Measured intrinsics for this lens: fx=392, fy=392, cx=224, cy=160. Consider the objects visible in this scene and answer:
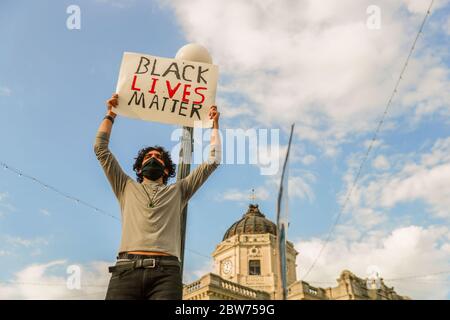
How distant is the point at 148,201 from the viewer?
10.2 ft

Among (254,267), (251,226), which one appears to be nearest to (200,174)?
(254,267)

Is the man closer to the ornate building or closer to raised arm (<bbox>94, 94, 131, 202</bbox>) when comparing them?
raised arm (<bbox>94, 94, 131, 202</bbox>)

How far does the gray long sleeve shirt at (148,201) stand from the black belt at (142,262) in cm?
5

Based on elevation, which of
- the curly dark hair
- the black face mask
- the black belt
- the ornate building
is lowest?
the black belt

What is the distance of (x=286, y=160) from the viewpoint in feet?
7.69

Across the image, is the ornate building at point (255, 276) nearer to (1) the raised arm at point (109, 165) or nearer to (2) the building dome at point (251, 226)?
(2) the building dome at point (251, 226)

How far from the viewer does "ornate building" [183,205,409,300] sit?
2622 centimetres

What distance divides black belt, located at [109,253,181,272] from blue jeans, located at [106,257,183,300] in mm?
16

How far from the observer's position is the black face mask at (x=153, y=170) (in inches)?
131

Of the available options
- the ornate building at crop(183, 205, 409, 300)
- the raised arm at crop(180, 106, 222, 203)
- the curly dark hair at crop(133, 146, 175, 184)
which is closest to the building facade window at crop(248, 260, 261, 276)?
the ornate building at crop(183, 205, 409, 300)

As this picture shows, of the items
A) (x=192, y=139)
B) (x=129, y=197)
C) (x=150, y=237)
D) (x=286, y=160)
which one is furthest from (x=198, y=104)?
(x=286, y=160)

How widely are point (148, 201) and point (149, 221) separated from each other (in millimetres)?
182

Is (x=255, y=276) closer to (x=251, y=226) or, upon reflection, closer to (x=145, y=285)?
(x=251, y=226)

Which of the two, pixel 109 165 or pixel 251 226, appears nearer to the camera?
pixel 109 165
